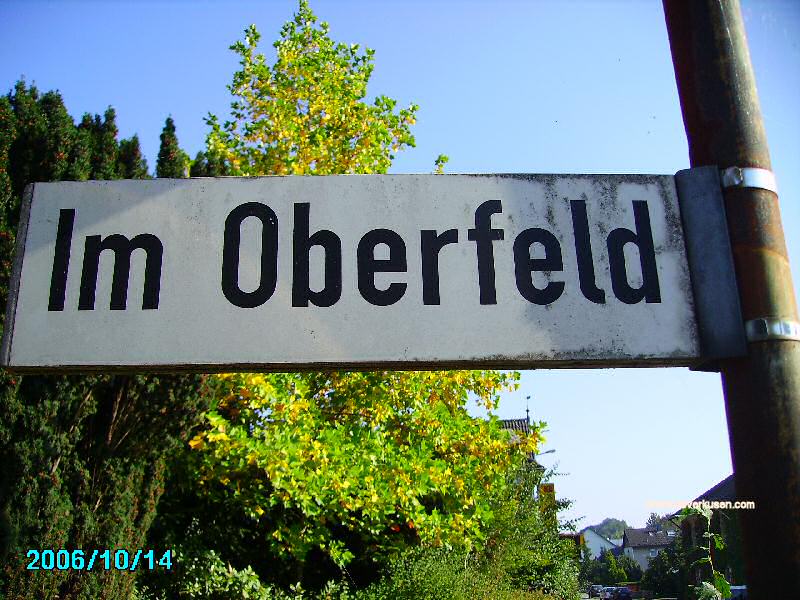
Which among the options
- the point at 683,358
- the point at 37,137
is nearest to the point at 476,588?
the point at 37,137

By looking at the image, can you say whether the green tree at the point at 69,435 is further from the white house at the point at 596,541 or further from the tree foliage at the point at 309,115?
the white house at the point at 596,541

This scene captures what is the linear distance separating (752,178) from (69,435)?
7673 mm

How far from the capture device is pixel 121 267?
179 centimetres

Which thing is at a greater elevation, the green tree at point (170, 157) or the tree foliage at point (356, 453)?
the green tree at point (170, 157)

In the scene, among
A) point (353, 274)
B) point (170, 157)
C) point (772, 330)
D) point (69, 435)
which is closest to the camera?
point (772, 330)

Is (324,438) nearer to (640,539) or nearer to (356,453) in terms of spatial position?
(356,453)

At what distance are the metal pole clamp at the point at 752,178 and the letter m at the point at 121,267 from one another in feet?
4.72

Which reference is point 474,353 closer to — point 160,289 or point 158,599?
point 160,289

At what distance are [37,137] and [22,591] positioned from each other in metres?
4.76
